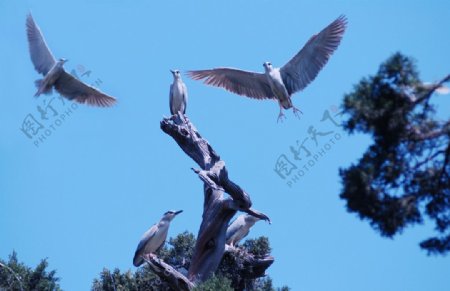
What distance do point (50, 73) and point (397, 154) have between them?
9.49 m

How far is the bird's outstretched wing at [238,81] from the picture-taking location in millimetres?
14241

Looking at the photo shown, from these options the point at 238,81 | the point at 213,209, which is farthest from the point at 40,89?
the point at 213,209

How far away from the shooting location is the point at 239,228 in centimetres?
1308

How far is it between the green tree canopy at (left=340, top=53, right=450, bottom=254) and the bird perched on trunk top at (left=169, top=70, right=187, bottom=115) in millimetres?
7526

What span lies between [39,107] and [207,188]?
3851 mm

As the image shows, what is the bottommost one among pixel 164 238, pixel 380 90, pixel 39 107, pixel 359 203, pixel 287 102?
pixel 359 203

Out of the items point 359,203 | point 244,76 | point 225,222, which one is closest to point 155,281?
point 225,222

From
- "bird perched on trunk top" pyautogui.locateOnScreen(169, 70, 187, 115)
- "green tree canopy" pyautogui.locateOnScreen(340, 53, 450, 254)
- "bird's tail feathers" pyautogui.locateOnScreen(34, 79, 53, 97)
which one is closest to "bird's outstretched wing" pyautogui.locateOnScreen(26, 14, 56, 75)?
"bird's tail feathers" pyautogui.locateOnScreen(34, 79, 53, 97)

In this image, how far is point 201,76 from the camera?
14.7m

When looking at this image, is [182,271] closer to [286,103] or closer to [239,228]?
[239,228]

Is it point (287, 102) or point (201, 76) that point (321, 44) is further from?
point (201, 76)

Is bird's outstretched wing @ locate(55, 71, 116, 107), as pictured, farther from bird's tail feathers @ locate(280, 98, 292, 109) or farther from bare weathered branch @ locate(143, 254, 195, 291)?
bare weathered branch @ locate(143, 254, 195, 291)

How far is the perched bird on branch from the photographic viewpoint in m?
12.9

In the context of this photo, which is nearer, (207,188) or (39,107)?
(207,188)
